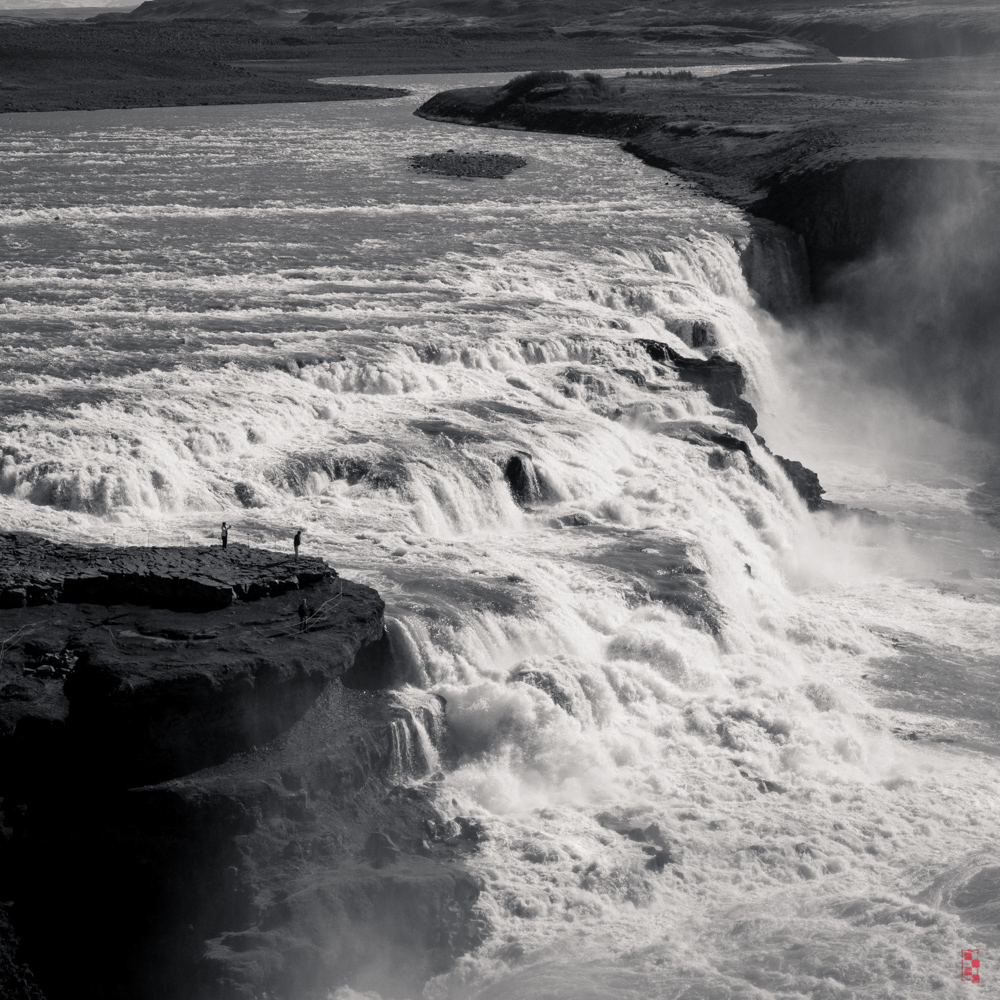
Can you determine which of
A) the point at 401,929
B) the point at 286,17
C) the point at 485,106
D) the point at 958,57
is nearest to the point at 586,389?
the point at 401,929

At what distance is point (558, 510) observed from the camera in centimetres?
1941

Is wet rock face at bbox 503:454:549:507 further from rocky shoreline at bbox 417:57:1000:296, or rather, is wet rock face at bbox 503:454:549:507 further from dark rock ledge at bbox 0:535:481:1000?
rocky shoreline at bbox 417:57:1000:296

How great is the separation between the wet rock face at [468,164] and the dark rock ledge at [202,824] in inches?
1191

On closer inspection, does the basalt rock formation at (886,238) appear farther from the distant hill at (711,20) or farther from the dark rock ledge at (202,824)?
the distant hill at (711,20)

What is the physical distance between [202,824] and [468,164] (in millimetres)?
33654

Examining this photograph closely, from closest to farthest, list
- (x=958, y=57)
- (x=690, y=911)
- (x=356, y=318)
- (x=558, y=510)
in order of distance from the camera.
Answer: (x=690, y=911) < (x=558, y=510) < (x=356, y=318) < (x=958, y=57)

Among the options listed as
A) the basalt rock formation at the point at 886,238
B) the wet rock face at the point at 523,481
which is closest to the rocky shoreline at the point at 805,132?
the basalt rock formation at the point at 886,238

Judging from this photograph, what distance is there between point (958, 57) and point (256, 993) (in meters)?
86.4

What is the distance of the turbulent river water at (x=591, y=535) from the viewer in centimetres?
1338

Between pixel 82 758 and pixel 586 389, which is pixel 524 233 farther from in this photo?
pixel 82 758

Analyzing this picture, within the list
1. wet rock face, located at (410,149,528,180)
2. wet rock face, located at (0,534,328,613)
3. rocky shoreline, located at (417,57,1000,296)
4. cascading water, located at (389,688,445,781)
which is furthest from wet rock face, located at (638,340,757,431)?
wet rock face, located at (410,149,528,180)

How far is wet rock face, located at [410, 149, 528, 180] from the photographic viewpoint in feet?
137

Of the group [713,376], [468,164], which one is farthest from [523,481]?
[468,164]

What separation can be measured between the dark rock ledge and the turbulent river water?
0.86m
